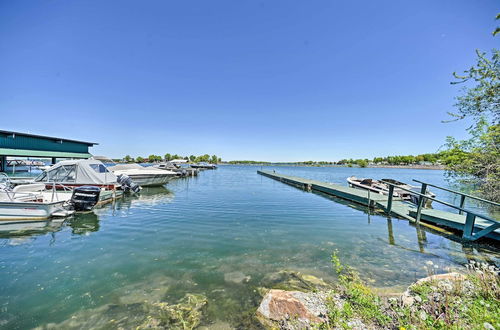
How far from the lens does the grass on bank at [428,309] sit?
2291 mm

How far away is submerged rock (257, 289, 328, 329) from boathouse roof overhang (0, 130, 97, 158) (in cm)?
3407

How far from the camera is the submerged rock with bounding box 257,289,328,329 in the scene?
9.43 feet

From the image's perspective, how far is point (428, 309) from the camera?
2.65 m

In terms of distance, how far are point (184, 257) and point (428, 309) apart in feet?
17.3

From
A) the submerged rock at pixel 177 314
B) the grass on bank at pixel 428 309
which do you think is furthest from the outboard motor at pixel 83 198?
the grass on bank at pixel 428 309

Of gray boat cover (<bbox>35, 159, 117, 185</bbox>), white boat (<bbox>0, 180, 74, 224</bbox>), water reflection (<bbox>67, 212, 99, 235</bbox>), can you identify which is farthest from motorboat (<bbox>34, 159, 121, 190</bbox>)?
water reflection (<bbox>67, 212, 99, 235</bbox>)

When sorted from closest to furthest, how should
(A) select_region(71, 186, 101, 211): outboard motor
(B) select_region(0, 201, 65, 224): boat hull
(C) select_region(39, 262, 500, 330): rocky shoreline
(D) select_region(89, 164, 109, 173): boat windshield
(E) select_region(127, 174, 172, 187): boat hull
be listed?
(C) select_region(39, 262, 500, 330): rocky shoreline → (B) select_region(0, 201, 65, 224): boat hull → (A) select_region(71, 186, 101, 211): outboard motor → (D) select_region(89, 164, 109, 173): boat windshield → (E) select_region(127, 174, 172, 187): boat hull

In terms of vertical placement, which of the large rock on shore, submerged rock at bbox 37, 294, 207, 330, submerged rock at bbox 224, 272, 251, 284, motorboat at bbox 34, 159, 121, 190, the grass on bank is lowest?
submerged rock at bbox 224, 272, 251, 284

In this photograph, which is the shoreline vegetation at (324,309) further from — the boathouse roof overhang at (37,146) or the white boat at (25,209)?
the boathouse roof overhang at (37,146)

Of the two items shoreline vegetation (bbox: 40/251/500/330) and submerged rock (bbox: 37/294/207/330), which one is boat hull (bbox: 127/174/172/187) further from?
submerged rock (bbox: 37/294/207/330)

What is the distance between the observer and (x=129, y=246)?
6.36m

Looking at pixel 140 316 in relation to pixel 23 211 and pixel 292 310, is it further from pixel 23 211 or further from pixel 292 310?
pixel 23 211

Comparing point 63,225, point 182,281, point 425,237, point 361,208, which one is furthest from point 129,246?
point 361,208

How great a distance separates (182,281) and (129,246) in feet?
9.93
